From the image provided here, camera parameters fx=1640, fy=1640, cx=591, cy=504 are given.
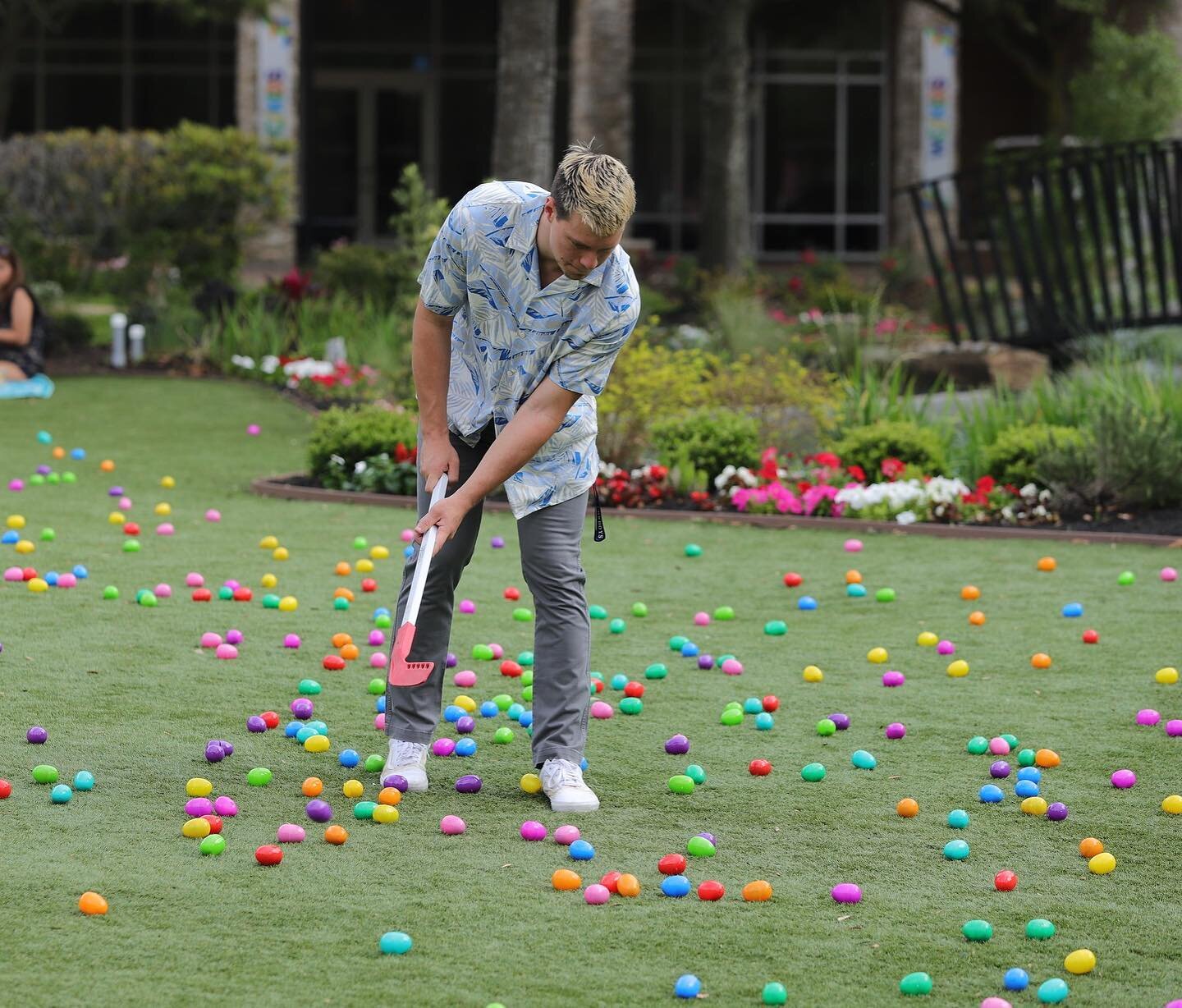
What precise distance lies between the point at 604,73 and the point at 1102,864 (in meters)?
18.3

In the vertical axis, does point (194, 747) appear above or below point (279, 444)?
below

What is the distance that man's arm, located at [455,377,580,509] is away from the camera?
394 centimetres

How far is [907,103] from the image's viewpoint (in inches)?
898

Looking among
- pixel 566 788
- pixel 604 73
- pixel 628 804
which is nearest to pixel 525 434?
pixel 566 788

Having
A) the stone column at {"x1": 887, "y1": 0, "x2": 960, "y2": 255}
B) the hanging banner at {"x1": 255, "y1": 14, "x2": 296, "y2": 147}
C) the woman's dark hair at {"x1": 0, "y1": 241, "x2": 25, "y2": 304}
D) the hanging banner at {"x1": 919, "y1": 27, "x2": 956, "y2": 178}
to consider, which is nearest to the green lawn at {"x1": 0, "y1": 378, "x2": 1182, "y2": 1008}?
the woman's dark hair at {"x1": 0, "y1": 241, "x2": 25, "y2": 304}

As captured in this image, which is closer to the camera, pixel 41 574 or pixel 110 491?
pixel 41 574

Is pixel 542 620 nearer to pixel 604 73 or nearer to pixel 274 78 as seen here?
pixel 604 73

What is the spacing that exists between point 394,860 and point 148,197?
1233 centimetres

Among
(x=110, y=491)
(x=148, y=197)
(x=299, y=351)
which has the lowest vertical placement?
(x=110, y=491)

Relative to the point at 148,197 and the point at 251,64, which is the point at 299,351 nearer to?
the point at 148,197

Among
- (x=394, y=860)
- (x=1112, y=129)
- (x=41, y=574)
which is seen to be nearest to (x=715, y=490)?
(x=41, y=574)

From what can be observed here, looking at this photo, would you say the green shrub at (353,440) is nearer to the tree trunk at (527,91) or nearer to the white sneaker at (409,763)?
the white sneaker at (409,763)

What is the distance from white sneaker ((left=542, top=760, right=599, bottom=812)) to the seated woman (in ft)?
28.9

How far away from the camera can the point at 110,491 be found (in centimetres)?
877
